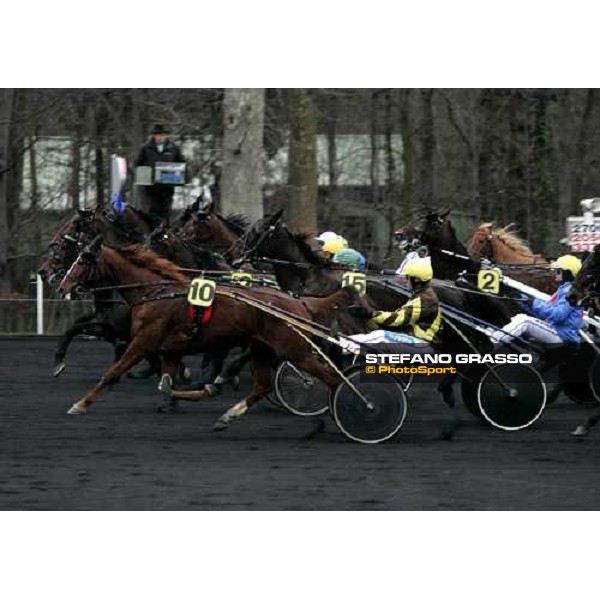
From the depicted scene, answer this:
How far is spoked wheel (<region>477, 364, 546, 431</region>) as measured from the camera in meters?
12.3

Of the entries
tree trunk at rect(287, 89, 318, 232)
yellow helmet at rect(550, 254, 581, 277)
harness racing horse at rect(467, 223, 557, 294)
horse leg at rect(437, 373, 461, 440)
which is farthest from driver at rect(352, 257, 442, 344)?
tree trunk at rect(287, 89, 318, 232)

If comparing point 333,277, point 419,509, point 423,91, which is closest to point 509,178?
point 423,91

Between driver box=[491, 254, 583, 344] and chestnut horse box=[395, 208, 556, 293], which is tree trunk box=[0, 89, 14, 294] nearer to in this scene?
chestnut horse box=[395, 208, 556, 293]

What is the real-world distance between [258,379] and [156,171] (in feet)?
23.3

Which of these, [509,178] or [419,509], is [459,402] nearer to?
[419,509]

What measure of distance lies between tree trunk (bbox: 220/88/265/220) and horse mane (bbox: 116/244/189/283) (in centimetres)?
821

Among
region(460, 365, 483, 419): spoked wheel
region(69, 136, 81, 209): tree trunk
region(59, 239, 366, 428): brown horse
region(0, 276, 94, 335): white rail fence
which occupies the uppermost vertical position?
region(69, 136, 81, 209): tree trunk

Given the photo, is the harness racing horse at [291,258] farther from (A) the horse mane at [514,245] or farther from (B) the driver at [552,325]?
(A) the horse mane at [514,245]

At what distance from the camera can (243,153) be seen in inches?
835

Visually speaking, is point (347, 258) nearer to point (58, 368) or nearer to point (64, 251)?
point (64, 251)

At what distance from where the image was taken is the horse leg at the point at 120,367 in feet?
40.1

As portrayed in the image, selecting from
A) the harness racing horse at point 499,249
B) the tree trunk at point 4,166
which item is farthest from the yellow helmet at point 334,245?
the tree trunk at point 4,166

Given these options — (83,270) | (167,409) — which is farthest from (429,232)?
(83,270)

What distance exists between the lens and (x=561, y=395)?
51.0ft
